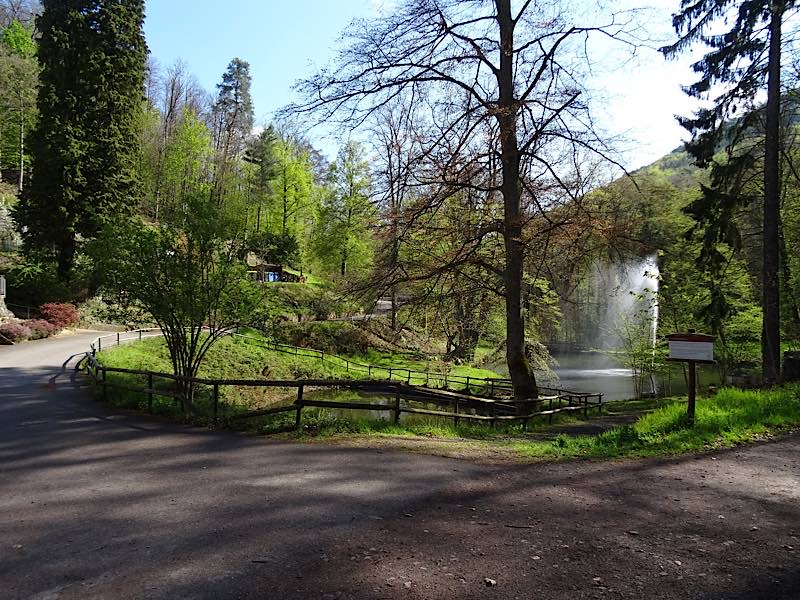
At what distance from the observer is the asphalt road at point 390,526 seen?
3531 mm

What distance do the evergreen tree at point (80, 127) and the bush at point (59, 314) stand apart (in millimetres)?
4292

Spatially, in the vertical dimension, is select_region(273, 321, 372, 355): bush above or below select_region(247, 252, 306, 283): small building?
below

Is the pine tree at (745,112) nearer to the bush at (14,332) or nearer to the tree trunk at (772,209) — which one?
the tree trunk at (772,209)

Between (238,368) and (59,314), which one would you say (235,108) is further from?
(238,368)

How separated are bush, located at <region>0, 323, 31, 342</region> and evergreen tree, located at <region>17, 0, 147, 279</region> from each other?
23.6ft

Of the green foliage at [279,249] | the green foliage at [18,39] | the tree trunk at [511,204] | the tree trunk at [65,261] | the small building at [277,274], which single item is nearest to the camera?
the tree trunk at [511,204]

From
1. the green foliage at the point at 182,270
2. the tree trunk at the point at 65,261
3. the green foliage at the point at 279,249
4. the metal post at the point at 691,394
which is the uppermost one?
the green foliage at the point at 279,249

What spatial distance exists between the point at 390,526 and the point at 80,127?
108 feet

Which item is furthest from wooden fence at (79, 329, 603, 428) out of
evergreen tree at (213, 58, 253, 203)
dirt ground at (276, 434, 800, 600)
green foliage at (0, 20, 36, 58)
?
green foliage at (0, 20, 36, 58)

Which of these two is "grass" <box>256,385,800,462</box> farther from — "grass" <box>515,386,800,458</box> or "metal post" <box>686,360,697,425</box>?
"metal post" <box>686,360,697,425</box>

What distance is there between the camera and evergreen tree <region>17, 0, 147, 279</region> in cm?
2830

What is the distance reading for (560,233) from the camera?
429 inches

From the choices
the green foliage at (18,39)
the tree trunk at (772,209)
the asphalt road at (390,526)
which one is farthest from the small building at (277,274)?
the asphalt road at (390,526)

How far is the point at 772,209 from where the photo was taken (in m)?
14.3
